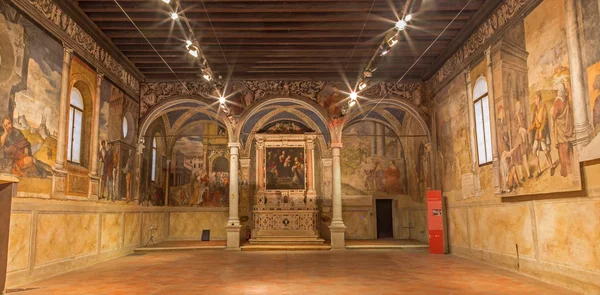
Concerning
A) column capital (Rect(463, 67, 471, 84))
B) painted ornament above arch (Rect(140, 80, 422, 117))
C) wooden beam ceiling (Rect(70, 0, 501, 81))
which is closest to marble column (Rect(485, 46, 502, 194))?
column capital (Rect(463, 67, 471, 84))

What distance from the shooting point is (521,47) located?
9164 mm

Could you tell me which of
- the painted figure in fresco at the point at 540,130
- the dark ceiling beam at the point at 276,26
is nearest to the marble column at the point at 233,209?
the dark ceiling beam at the point at 276,26

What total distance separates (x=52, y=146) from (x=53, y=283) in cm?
295


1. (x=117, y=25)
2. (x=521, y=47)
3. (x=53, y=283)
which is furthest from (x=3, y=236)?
(x=521, y=47)

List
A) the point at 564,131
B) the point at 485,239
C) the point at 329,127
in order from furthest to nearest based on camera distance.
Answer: the point at 329,127, the point at 485,239, the point at 564,131

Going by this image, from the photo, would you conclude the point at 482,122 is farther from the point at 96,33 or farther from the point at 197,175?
the point at 197,175

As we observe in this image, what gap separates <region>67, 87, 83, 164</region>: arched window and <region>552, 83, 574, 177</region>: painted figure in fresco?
10.8 m

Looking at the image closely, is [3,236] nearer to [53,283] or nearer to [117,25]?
[53,283]

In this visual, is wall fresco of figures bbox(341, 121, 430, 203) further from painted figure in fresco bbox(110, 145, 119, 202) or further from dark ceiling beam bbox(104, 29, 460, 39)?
painted figure in fresco bbox(110, 145, 119, 202)

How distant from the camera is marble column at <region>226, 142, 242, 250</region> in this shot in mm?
15250

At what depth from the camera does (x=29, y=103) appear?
340 inches

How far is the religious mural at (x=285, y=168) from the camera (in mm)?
18516

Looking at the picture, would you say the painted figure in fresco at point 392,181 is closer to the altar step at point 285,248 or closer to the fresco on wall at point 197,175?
the altar step at point 285,248

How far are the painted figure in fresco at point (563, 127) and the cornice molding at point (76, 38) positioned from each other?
1027 centimetres
